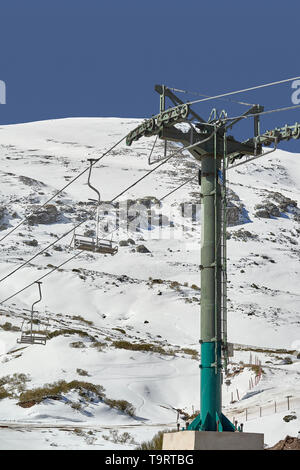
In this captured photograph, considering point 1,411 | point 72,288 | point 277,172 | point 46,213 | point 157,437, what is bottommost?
point 157,437

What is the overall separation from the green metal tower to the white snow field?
8.52 m

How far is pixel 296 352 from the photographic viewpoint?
52.1 meters

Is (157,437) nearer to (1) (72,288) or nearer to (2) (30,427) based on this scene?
(2) (30,427)

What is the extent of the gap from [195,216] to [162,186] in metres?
18.3

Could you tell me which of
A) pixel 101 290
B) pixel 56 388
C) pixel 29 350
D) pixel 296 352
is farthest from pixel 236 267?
pixel 56 388

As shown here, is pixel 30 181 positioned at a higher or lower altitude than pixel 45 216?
higher

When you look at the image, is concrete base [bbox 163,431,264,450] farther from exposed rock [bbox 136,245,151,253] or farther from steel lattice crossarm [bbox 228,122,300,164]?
exposed rock [bbox 136,245,151,253]

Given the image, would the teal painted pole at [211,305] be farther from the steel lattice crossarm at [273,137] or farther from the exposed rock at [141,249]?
the exposed rock at [141,249]

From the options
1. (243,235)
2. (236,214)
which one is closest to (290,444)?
(243,235)

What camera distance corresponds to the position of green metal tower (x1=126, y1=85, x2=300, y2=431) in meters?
14.4

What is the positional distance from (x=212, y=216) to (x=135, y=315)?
156 feet

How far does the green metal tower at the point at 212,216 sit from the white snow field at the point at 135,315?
8521 millimetres

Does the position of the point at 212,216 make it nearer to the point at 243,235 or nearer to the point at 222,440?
the point at 222,440

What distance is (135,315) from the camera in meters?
61.7
